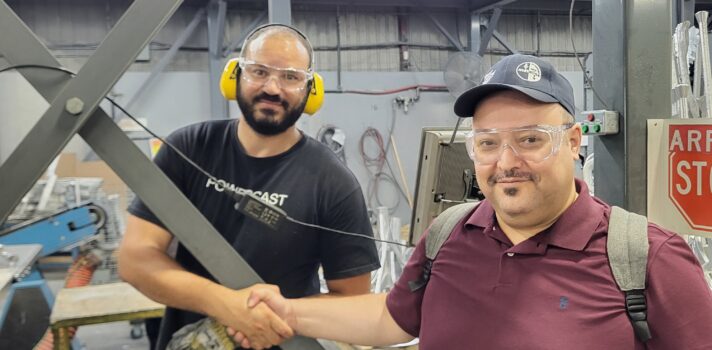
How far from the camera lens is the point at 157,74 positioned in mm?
7465

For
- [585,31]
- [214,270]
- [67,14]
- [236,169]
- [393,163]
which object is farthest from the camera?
[585,31]

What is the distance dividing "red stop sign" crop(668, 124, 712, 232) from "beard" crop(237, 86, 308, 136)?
1.60 m

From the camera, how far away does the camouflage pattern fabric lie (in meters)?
1.48

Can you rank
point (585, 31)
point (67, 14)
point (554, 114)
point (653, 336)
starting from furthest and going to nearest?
point (585, 31) → point (67, 14) → point (554, 114) → point (653, 336)

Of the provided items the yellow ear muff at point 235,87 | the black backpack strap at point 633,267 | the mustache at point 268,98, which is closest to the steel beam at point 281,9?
the yellow ear muff at point 235,87

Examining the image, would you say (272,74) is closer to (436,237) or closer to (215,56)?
(436,237)

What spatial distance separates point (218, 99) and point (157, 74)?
82 cm

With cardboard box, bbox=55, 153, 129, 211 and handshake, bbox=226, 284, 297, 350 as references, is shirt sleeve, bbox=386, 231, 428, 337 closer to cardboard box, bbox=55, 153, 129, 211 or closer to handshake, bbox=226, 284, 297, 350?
handshake, bbox=226, 284, 297, 350

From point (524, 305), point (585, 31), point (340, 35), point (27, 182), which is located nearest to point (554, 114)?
point (524, 305)

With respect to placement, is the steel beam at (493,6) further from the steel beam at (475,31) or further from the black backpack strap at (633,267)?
the black backpack strap at (633,267)

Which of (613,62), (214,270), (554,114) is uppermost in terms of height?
(613,62)

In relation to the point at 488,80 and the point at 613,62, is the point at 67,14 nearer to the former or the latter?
the point at 613,62

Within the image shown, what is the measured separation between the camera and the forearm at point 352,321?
58.2 inches

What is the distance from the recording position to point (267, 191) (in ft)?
5.40
